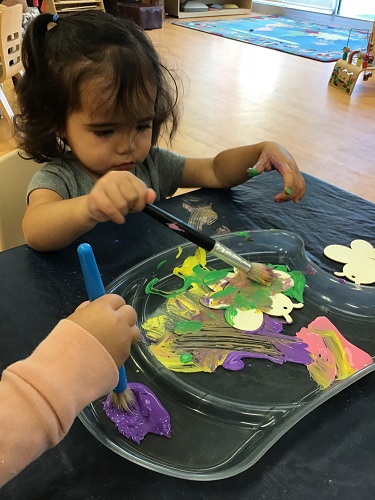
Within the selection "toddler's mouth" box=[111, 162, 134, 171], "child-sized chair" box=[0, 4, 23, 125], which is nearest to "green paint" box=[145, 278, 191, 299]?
"toddler's mouth" box=[111, 162, 134, 171]

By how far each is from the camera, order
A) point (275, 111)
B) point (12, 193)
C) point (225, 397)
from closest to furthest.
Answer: point (225, 397)
point (12, 193)
point (275, 111)

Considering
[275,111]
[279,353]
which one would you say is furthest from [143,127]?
[275,111]

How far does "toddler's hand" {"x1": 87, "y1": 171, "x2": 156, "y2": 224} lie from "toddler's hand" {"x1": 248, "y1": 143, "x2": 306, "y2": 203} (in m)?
0.29

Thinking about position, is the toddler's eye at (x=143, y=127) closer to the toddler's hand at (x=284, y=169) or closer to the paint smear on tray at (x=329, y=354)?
the toddler's hand at (x=284, y=169)

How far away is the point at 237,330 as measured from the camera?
52cm

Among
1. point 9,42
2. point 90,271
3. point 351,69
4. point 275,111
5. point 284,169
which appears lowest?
point 275,111

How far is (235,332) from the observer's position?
20.4 inches

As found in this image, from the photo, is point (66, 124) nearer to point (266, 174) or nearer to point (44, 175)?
point (44, 175)

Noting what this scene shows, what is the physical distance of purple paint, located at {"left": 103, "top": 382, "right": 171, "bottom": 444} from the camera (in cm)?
41

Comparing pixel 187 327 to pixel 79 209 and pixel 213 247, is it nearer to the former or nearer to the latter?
pixel 213 247

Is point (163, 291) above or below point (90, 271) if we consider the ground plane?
below

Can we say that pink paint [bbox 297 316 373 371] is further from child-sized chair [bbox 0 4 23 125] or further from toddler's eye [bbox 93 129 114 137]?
child-sized chair [bbox 0 4 23 125]

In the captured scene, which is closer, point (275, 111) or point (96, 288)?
point (96, 288)

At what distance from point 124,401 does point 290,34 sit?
12.8ft
